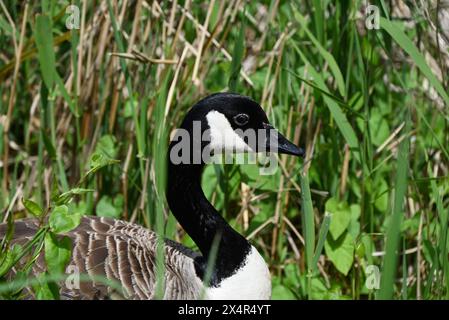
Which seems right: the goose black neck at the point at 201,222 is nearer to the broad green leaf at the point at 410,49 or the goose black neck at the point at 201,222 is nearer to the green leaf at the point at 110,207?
the green leaf at the point at 110,207

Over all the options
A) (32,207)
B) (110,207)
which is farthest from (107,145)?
(32,207)

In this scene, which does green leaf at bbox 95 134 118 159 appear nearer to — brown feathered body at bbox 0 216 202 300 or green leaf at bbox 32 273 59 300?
brown feathered body at bbox 0 216 202 300

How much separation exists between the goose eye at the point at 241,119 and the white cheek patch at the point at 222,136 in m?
0.03

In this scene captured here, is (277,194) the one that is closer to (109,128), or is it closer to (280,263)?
(280,263)

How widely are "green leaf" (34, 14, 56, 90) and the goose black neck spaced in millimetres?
609

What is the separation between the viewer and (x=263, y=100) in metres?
3.50

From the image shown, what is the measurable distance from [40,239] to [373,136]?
71.8 inches

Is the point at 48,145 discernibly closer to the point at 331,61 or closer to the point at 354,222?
the point at 331,61

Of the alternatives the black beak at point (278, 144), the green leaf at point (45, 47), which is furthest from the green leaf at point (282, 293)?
the green leaf at point (45, 47)

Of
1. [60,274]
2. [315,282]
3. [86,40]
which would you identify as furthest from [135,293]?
[86,40]

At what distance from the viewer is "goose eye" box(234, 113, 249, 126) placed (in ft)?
9.43

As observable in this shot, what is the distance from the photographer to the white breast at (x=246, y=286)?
2.88 meters

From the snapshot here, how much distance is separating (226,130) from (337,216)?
0.65m

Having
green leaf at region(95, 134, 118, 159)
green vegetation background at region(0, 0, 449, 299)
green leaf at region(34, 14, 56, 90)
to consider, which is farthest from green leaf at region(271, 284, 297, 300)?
green leaf at region(34, 14, 56, 90)
